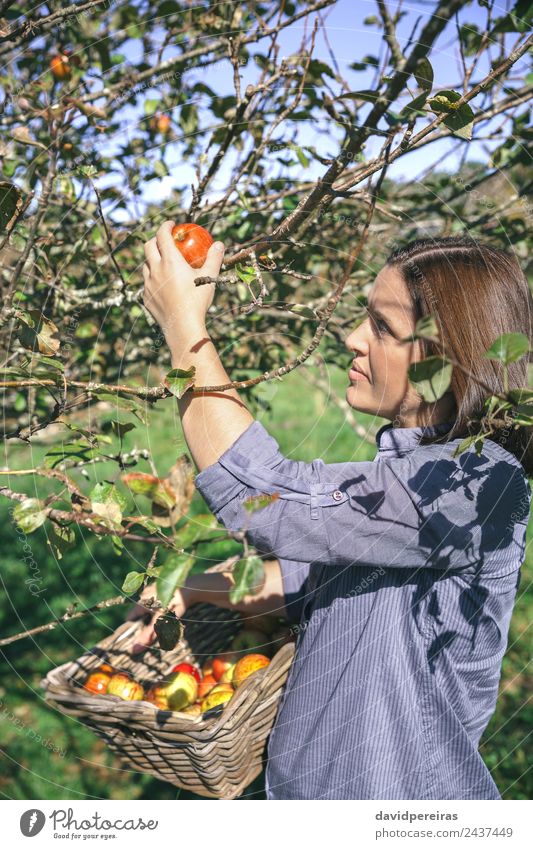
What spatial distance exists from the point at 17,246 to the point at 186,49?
0.64m

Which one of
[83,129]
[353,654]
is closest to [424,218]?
[83,129]

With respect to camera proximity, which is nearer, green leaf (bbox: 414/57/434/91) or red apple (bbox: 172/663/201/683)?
green leaf (bbox: 414/57/434/91)

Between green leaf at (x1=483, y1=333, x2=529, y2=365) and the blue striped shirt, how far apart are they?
273mm

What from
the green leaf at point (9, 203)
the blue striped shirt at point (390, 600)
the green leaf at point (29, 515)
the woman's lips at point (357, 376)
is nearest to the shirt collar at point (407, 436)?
the blue striped shirt at point (390, 600)

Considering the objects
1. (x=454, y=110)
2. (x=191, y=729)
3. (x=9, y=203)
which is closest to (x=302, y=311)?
(x=454, y=110)

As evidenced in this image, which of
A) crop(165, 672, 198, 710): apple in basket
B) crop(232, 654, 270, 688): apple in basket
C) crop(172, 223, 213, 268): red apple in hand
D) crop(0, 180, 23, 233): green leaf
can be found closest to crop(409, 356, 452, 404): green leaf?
crop(172, 223, 213, 268): red apple in hand

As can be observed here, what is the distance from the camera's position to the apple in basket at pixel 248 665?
1.43 m

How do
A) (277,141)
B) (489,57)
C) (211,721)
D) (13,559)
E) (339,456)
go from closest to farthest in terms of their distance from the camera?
1. (211,721)
2. (489,57)
3. (277,141)
4. (13,559)
5. (339,456)

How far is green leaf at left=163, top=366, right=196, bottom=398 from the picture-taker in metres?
0.92

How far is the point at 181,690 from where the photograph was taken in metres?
1.45

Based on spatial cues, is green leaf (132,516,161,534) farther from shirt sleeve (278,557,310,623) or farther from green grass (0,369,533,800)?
shirt sleeve (278,557,310,623)

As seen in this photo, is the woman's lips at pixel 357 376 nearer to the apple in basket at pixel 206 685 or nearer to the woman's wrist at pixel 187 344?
the woman's wrist at pixel 187 344
